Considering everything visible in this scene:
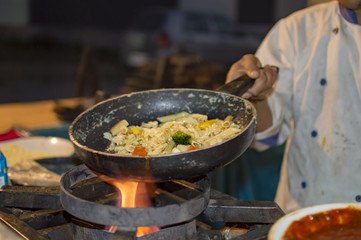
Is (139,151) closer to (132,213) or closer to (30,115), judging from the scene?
(132,213)

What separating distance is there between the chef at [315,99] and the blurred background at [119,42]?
76.1 inches

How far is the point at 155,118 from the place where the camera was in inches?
70.5

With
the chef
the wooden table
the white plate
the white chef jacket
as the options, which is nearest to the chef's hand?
the chef

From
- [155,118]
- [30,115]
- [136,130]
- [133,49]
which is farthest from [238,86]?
[133,49]

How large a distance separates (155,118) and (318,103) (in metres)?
0.95

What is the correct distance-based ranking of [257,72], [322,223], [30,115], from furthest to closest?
[30,115]
[257,72]
[322,223]

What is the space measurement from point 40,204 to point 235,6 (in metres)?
14.3

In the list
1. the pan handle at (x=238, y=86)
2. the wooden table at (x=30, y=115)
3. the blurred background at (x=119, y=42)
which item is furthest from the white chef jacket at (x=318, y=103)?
the wooden table at (x=30, y=115)

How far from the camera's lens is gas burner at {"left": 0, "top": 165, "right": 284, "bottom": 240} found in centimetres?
116

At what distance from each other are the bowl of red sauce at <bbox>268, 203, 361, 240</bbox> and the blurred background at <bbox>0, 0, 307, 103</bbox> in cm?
313

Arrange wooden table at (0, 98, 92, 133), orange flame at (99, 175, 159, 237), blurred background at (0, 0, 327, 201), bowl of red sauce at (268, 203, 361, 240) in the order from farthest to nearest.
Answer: wooden table at (0, 98, 92, 133)
blurred background at (0, 0, 327, 201)
orange flame at (99, 175, 159, 237)
bowl of red sauce at (268, 203, 361, 240)

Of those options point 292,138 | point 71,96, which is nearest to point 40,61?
point 71,96

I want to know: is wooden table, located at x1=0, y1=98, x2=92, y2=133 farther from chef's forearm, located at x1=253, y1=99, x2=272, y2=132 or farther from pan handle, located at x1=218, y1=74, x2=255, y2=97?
pan handle, located at x1=218, y1=74, x2=255, y2=97

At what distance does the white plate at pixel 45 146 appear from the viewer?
2441 millimetres
